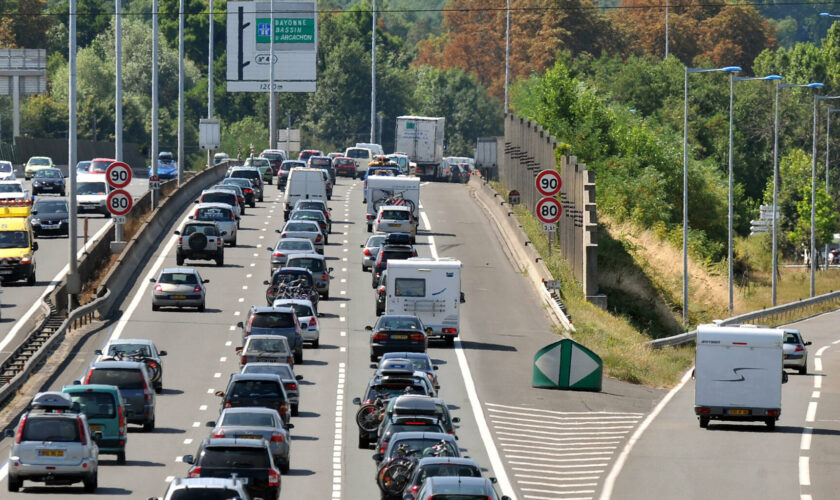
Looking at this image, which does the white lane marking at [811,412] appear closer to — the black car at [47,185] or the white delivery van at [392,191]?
the white delivery van at [392,191]

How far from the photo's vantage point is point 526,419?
3897cm

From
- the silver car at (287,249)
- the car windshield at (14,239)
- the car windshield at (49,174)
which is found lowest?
the silver car at (287,249)

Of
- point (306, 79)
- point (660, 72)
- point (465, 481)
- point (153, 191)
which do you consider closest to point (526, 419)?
point (465, 481)

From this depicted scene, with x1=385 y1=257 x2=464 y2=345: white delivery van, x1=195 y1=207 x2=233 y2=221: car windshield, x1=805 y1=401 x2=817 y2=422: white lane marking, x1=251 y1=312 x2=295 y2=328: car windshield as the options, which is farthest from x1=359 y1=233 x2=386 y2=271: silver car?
x1=805 y1=401 x2=817 y2=422: white lane marking

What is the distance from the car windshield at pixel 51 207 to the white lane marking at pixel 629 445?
2928 cm

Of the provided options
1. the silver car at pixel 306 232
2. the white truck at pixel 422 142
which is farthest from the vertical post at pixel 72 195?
the white truck at pixel 422 142

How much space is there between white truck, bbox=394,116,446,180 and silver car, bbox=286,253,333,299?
55.7 m

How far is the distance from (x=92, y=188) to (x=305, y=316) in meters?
31.6

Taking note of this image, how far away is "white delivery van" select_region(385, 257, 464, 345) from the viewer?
48.6 meters

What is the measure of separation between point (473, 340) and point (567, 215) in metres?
19.4

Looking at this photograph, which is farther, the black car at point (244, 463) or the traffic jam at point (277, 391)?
the traffic jam at point (277, 391)

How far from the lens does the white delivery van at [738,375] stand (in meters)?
38.5

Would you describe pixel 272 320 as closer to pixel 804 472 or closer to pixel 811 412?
pixel 811 412

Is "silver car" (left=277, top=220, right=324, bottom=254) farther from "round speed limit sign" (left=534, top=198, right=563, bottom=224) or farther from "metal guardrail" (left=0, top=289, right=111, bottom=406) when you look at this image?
"round speed limit sign" (left=534, top=198, right=563, bottom=224)
